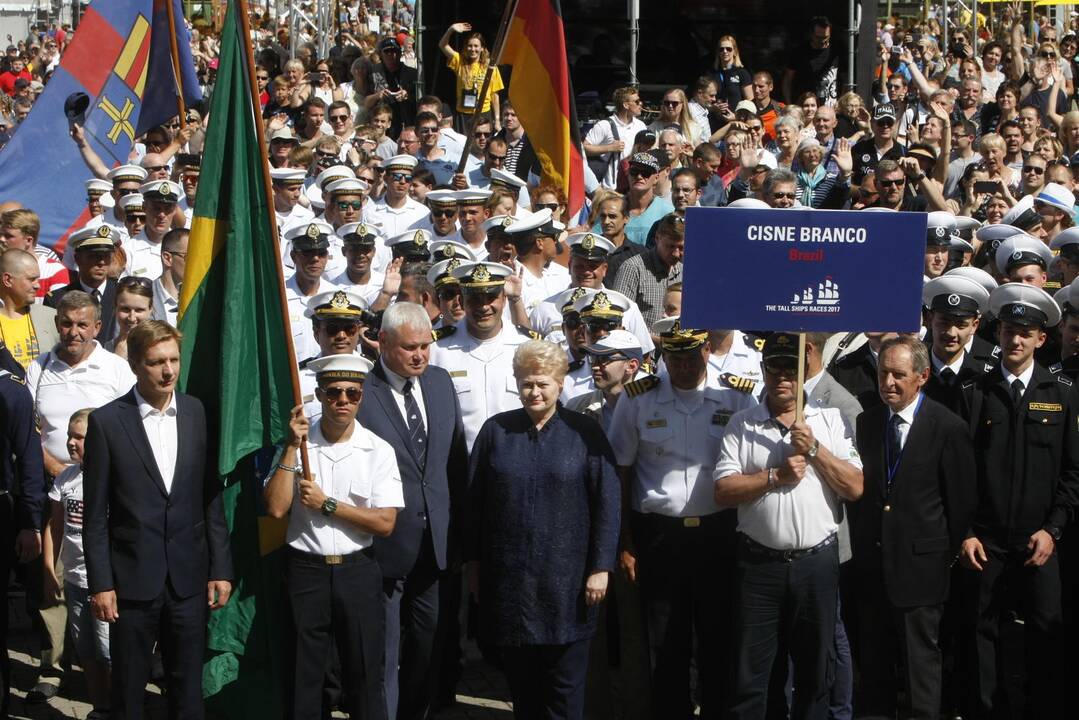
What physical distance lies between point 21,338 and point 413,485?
2.95m

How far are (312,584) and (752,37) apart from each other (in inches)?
543

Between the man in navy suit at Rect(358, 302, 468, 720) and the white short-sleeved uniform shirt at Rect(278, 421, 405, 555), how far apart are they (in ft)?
1.16

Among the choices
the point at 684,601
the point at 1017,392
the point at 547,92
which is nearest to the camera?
the point at 684,601

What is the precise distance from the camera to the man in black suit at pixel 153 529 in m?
6.27

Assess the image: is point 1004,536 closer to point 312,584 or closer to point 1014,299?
point 1014,299

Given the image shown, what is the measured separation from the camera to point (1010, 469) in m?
6.90

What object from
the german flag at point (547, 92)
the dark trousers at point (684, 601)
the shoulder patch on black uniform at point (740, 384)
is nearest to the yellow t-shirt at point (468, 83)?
the german flag at point (547, 92)

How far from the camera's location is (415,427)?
22.9ft

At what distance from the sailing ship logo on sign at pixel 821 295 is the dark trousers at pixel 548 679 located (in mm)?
1665

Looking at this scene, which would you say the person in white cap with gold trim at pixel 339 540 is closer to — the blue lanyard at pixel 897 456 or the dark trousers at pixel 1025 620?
the blue lanyard at pixel 897 456

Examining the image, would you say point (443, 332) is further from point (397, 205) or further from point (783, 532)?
point (397, 205)

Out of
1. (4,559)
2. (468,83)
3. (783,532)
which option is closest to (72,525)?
(4,559)

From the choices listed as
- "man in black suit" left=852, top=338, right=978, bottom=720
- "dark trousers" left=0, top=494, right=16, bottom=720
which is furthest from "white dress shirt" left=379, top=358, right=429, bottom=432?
"man in black suit" left=852, top=338, right=978, bottom=720

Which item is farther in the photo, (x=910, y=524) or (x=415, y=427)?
(x=415, y=427)
